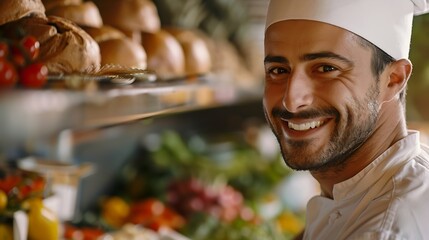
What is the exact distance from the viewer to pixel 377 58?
162 cm

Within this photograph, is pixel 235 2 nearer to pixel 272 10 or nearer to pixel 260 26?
pixel 260 26

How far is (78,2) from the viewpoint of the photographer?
173 centimetres

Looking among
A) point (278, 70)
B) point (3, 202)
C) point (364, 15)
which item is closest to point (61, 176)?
point (3, 202)

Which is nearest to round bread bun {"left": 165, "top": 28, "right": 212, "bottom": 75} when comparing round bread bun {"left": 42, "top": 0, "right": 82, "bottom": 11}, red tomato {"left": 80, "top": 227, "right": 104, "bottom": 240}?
red tomato {"left": 80, "top": 227, "right": 104, "bottom": 240}

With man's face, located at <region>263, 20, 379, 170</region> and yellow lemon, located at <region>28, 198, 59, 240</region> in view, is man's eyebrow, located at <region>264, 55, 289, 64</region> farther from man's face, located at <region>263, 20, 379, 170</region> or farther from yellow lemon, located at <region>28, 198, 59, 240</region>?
yellow lemon, located at <region>28, 198, 59, 240</region>

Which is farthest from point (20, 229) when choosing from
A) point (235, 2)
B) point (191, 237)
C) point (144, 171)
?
point (235, 2)

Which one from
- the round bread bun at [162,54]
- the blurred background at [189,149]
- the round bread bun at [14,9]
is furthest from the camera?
the blurred background at [189,149]

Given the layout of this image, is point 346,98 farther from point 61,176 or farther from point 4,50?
point 61,176

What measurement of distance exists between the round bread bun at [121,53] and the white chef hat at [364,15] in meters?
0.37

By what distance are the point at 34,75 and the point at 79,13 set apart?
0.30 meters

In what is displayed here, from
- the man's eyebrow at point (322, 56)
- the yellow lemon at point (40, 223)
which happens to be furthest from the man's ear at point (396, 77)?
the yellow lemon at point (40, 223)

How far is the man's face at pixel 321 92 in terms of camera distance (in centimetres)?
156

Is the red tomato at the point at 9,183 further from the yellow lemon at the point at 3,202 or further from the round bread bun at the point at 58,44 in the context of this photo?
the round bread bun at the point at 58,44

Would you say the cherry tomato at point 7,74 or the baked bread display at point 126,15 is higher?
the cherry tomato at point 7,74
